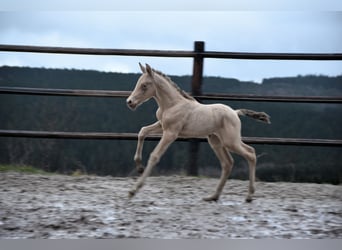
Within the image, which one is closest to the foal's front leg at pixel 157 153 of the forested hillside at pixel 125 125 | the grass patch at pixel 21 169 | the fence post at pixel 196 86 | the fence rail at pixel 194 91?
the forested hillside at pixel 125 125

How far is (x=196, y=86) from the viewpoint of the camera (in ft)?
10.5

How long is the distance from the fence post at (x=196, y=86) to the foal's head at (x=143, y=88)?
838 millimetres

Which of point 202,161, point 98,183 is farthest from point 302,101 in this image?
point 98,183

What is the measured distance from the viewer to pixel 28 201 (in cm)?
241

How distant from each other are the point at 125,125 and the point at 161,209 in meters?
0.95

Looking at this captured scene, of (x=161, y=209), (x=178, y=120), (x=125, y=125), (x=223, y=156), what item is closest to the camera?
(x=161, y=209)

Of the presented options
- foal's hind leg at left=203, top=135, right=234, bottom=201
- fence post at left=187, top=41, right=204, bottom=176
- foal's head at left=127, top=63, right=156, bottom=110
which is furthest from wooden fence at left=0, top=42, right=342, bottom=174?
foal's head at left=127, top=63, right=156, bottom=110

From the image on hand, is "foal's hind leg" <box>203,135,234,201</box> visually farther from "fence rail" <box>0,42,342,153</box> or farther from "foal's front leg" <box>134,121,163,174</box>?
"fence rail" <box>0,42,342,153</box>

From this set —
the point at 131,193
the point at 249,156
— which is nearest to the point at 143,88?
the point at 131,193

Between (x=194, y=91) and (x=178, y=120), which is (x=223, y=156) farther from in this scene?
(x=194, y=91)

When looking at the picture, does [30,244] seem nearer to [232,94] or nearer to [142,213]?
[142,213]

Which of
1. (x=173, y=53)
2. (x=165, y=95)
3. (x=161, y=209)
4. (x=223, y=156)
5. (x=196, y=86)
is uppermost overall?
(x=173, y=53)

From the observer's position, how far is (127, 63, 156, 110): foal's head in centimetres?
234

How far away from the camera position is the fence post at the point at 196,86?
3.16 meters
